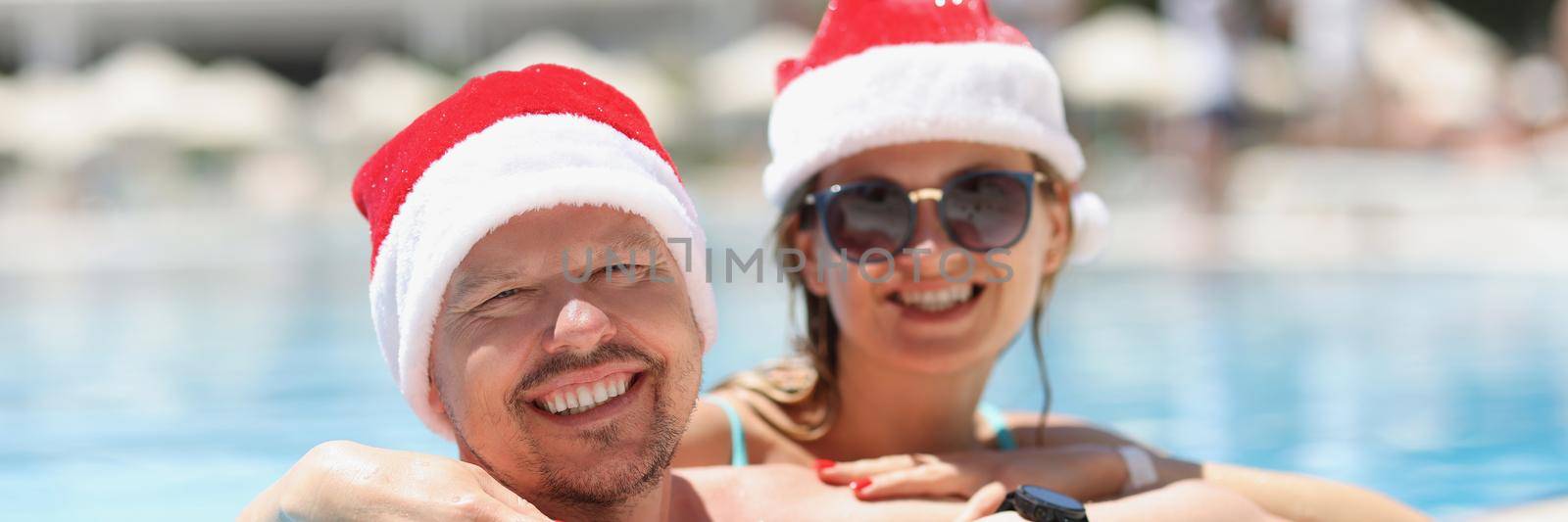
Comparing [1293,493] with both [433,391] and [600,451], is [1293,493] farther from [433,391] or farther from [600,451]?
[433,391]

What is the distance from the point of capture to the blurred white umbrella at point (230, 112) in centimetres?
2569

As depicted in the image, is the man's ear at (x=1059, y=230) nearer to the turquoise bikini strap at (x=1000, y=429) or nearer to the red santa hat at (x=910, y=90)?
the red santa hat at (x=910, y=90)

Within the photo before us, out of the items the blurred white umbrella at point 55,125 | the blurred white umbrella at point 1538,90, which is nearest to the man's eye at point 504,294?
the blurred white umbrella at point 1538,90

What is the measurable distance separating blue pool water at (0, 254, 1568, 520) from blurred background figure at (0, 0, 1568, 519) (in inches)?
1.4

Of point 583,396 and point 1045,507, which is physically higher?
point 583,396

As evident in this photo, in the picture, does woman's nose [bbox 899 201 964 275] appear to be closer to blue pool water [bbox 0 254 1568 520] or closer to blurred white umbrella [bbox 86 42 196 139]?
blue pool water [bbox 0 254 1568 520]

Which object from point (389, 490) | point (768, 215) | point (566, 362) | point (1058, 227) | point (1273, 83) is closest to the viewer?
point (389, 490)

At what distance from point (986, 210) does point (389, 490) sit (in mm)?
1745

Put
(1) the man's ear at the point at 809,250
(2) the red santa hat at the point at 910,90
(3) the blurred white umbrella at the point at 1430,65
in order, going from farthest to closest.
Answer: (3) the blurred white umbrella at the point at 1430,65
(1) the man's ear at the point at 809,250
(2) the red santa hat at the point at 910,90

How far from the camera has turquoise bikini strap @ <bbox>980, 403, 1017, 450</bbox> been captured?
3.58 meters

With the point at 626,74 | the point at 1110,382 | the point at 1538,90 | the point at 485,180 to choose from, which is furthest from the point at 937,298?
the point at 626,74

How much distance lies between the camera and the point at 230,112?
25984 mm

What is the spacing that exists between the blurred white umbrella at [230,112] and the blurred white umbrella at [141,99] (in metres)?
0.15

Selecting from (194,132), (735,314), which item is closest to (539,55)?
(194,132)
